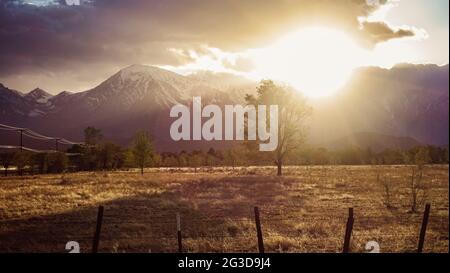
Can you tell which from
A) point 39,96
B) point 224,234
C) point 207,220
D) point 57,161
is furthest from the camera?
point 57,161

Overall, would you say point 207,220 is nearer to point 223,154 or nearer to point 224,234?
point 224,234

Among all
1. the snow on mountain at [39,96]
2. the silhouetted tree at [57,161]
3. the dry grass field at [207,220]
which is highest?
the snow on mountain at [39,96]

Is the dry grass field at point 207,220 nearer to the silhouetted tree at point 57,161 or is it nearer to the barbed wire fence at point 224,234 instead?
the barbed wire fence at point 224,234

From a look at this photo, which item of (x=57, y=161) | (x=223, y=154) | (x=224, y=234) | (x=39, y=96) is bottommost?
(x=224, y=234)

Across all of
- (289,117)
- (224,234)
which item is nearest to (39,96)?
(224,234)

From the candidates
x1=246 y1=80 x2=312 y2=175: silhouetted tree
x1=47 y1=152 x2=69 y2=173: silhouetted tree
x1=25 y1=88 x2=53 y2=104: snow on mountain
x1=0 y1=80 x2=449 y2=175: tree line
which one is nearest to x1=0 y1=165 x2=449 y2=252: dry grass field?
x1=47 y1=152 x2=69 y2=173: silhouetted tree

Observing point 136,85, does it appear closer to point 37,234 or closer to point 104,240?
point 104,240

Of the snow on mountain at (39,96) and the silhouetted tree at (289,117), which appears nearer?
the snow on mountain at (39,96)

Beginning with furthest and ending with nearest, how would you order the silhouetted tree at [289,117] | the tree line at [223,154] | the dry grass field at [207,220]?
1. the silhouetted tree at [289,117]
2. the tree line at [223,154]
3. the dry grass field at [207,220]

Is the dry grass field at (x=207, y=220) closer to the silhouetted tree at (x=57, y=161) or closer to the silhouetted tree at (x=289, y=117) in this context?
the silhouetted tree at (x=57, y=161)

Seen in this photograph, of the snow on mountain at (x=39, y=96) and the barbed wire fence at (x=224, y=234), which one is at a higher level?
the snow on mountain at (x=39, y=96)

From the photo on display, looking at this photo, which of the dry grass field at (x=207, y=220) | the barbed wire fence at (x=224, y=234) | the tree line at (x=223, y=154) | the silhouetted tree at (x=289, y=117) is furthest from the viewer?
the silhouetted tree at (x=289, y=117)

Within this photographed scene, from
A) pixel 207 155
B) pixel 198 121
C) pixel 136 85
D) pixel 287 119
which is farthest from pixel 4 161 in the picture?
pixel 207 155

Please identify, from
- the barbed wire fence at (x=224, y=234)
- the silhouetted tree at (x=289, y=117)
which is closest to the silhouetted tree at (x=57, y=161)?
the barbed wire fence at (x=224, y=234)
